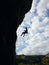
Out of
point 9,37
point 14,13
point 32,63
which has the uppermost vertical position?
point 14,13

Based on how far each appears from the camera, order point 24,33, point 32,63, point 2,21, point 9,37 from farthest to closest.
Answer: point 32,63, point 24,33, point 9,37, point 2,21

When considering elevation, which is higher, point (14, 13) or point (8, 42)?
point (14, 13)

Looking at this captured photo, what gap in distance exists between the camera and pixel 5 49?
30.1 metres

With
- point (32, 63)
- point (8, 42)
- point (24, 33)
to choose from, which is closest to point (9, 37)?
point (8, 42)

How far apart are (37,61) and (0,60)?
9398cm

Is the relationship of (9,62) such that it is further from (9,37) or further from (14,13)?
(14,13)

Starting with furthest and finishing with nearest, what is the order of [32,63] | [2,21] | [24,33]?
[32,63], [24,33], [2,21]

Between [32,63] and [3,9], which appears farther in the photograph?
[32,63]

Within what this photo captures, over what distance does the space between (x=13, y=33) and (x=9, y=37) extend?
1.37 metres

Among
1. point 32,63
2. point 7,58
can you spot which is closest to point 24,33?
point 7,58

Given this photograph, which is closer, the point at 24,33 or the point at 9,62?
the point at 9,62

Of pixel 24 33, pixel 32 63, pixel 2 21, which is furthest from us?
pixel 32 63

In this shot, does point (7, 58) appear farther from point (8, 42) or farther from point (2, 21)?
point (2, 21)

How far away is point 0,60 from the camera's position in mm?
30031
